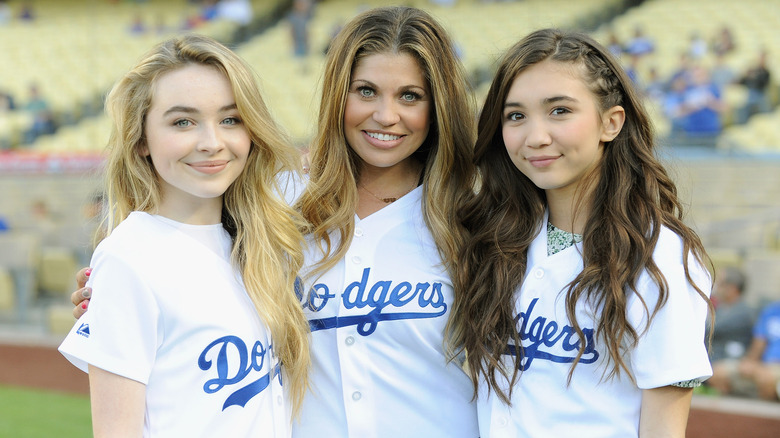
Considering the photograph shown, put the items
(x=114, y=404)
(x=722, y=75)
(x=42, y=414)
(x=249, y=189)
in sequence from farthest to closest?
(x=722, y=75) < (x=42, y=414) < (x=249, y=189) < (x=114, y=404)

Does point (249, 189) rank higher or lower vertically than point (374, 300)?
higher

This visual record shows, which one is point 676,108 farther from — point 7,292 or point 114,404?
point 114,404

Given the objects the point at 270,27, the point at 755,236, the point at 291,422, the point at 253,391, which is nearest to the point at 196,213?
the point at 253,391

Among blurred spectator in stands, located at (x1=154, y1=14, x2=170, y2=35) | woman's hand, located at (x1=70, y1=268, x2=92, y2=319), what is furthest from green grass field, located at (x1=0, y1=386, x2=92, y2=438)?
blurred spectator in stands, located at (x1=154, y1=14, x2=170, y2=35)

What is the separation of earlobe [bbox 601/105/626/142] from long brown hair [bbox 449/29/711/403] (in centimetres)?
2

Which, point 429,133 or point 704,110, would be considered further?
point 704,110

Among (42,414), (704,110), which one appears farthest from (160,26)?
(42,414)

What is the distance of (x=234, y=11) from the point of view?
15688mm

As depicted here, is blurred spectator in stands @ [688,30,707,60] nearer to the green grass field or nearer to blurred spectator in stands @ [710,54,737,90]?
blurred spectator in stands @ [710,54,737,90]

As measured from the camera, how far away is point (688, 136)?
25.2ft

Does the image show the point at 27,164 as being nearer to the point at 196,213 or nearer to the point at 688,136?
the point at 688,136

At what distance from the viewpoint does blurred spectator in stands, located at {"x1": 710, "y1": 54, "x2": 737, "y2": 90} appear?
28.0 ft

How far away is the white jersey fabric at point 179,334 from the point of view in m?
1.66

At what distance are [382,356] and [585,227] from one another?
2.04 ft
